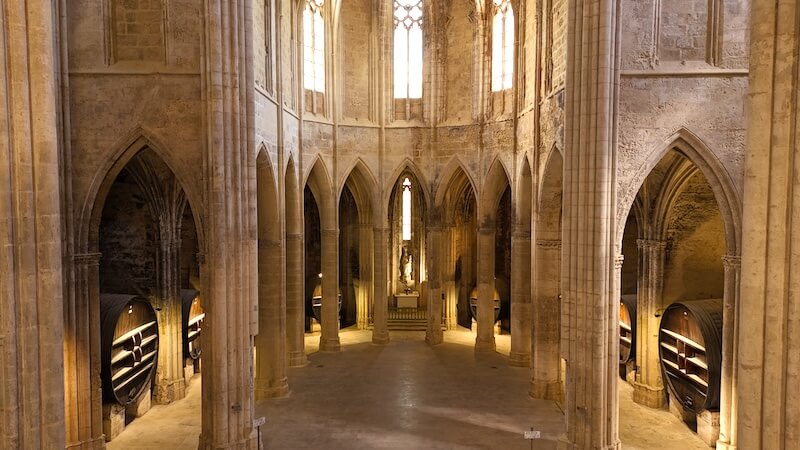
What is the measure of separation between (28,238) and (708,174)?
11.3 metres

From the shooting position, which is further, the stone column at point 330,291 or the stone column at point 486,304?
the stone column at point 330,291

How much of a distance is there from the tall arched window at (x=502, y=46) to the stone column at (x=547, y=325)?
5.99m

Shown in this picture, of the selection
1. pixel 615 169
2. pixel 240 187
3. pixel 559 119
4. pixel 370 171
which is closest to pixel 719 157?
pixel 615 169

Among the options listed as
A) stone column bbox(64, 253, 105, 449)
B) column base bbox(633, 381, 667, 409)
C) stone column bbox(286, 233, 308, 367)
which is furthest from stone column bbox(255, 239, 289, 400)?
column base bbox(633, 381, 667, 409)

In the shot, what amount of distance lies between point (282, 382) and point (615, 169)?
32.4ft

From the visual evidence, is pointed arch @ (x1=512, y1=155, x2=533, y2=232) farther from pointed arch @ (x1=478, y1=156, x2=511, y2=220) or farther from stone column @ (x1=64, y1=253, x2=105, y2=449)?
stone column @ (x1=64, y1=253, x2=105, y2=449)

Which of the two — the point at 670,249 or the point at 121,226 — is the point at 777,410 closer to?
the point at 670,249

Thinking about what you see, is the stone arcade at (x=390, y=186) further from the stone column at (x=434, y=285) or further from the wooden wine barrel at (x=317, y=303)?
the wooden wine barrel at (x=317, y=303)

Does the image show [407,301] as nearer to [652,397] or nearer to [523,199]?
[523,199]

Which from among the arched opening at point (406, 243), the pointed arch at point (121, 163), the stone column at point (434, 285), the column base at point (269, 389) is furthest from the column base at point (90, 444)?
the arched opening at point (406, 243)

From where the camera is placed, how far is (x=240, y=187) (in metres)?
11.0

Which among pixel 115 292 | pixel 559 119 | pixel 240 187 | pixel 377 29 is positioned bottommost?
pixel 115 292

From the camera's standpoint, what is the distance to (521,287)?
17375mm

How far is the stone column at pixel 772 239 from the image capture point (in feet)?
17.9
